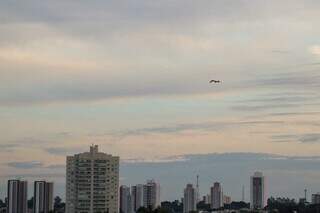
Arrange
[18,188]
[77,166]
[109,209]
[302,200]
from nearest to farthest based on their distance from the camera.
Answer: [109,209] < [77,166] < [18,188] < [302,200]

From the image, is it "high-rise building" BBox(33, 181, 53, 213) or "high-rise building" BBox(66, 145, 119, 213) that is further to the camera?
"high-rise building" BBox(33, 181, 53, 213)

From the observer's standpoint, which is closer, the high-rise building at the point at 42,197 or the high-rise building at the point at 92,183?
the high-rise building at the point at 92,183

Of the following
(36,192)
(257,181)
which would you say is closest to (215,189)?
(257,181)

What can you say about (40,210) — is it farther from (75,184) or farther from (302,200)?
(302,200)

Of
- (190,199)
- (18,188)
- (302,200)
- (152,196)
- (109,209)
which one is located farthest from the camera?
(302,200)
